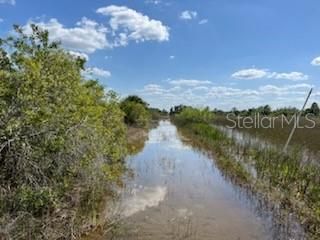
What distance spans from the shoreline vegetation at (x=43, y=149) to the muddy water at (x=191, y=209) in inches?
42.1

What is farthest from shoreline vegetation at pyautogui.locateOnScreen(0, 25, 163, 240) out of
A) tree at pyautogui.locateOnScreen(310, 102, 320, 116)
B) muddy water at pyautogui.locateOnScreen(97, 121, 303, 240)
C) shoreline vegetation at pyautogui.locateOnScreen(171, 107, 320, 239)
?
tree at pyautogui.locateOnScreen(310, 102, 320, 116)

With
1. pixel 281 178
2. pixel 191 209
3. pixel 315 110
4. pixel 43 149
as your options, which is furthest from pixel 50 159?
pixel 315 110

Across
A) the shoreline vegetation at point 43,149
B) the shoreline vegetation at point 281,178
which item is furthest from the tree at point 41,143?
the shoreline vegetation at point 281,178

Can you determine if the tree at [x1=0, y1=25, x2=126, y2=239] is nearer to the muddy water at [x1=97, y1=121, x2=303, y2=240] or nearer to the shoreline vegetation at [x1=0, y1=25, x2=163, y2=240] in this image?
the shoreline vegetation at [x1=0, y1=25, x2=163, y2=240]

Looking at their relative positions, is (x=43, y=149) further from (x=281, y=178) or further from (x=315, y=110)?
(x=315, y=110)

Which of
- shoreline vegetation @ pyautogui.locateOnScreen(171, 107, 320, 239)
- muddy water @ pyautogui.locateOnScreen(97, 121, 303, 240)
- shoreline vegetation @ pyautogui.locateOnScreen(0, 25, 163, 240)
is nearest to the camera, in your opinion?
shoreline vegetation @ pyautogui.locateOnScreen(0, 25, 163, 240)

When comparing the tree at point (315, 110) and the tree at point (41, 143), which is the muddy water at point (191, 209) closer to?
the tree at point (41, 143)

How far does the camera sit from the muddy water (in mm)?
7246

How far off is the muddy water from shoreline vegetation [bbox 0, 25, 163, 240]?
3.51 feet

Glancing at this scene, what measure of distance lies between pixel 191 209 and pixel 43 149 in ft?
13.6

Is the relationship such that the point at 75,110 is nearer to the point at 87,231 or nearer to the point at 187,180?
the point at 87,231

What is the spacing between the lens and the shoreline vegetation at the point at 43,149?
5.73 m

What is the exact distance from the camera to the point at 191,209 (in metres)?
8.91

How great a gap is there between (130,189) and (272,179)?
3.99 m
